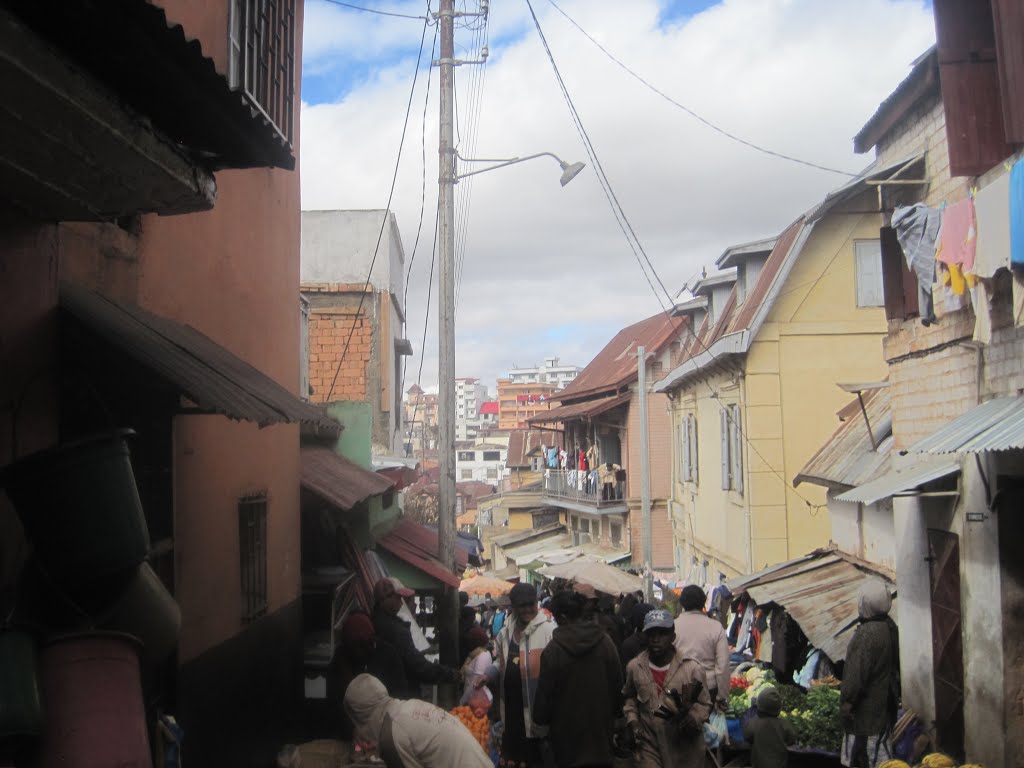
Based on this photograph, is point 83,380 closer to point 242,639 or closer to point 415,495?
point 242,639

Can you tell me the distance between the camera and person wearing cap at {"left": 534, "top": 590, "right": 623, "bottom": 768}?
19.3 feet

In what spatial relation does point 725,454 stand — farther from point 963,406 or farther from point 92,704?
point 92,704

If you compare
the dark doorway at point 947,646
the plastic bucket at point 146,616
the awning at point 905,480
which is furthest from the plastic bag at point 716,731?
the plastic bucket at point 146,616

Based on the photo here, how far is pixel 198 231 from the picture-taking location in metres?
6.38

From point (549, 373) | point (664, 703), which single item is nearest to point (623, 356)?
point (664, 703)

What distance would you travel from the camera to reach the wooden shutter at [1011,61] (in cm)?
687

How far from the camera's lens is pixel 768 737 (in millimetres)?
7359

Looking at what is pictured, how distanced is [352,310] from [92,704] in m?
15.3

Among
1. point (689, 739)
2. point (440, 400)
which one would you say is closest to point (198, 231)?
point (689, 739)

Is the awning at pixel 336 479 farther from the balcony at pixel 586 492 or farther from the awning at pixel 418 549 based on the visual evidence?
the balcony at pixel 586 492

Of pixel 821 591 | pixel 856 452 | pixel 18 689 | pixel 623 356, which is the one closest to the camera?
pixel 18 689

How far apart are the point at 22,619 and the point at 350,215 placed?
16.5 meters

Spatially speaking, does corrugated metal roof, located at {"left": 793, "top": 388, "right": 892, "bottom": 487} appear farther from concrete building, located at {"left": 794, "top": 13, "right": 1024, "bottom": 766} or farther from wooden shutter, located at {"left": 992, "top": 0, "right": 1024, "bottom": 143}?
wooden shutter, located at {"left": 992, "top": 0, "right": 1024, "bottom": 143}

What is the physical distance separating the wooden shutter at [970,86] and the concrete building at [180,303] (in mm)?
5103
